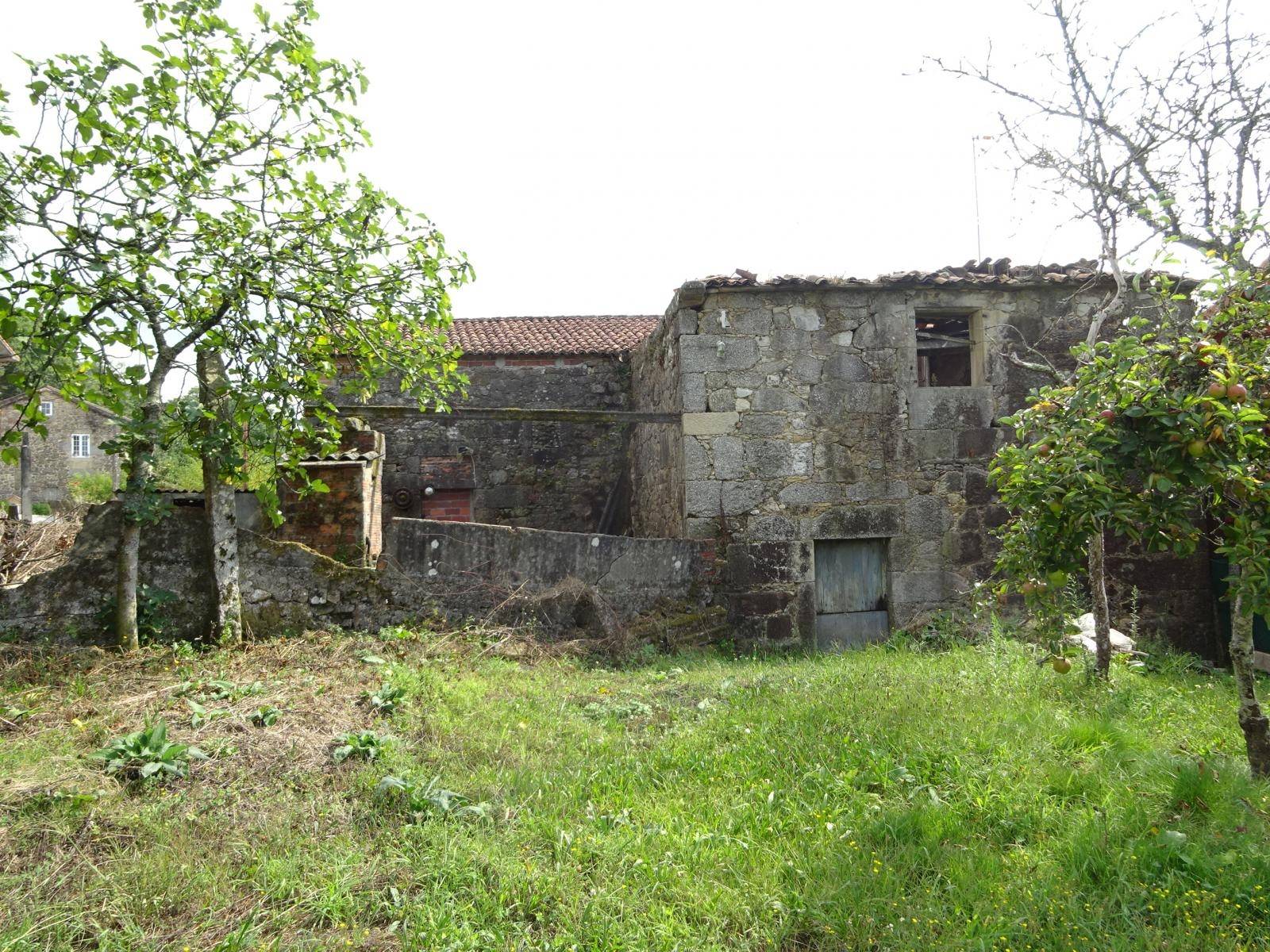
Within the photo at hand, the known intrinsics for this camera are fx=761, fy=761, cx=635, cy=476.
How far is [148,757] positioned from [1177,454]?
15.6 ft

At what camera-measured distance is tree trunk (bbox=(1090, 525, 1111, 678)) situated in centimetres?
528

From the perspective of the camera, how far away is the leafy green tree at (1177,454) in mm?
3004

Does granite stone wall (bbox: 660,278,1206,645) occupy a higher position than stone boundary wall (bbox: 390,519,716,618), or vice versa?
granite stone wall (bbox: 660,278,1206,645)

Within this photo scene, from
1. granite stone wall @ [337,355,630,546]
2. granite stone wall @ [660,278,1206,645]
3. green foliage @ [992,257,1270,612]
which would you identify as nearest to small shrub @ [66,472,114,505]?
granite stone wall @ [337,355,630,546]

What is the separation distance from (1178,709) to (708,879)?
358cm

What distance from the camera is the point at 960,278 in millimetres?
7730

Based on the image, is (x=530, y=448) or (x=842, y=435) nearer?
(x=842, y=435)

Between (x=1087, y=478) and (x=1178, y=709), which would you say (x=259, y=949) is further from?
(x=1178, y=709)

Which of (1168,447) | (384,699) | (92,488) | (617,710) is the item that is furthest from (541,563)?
(92,488)

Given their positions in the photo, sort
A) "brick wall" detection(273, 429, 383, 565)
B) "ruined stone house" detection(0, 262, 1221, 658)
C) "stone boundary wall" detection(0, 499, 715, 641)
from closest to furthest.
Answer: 1. "stone boundary wall" detection(0, 499, 715, 641)
2. "brick wall" detection(273, 429, 383, 565)
3. "ruined stone house" detection(0, 262, 1221, 658)

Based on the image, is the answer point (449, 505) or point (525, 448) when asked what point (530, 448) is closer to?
point (525, 448)

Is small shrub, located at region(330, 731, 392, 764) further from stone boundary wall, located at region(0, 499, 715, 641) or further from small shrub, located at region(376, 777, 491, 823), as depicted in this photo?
stone boundary wall, located at region(0, 499, 715, 641)

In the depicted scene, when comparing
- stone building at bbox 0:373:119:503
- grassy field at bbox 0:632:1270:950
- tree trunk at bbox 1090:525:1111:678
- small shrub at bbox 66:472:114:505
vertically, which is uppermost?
stone building at bbox 0:373:119:503

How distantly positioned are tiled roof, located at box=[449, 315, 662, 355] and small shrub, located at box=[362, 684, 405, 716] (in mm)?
8719
